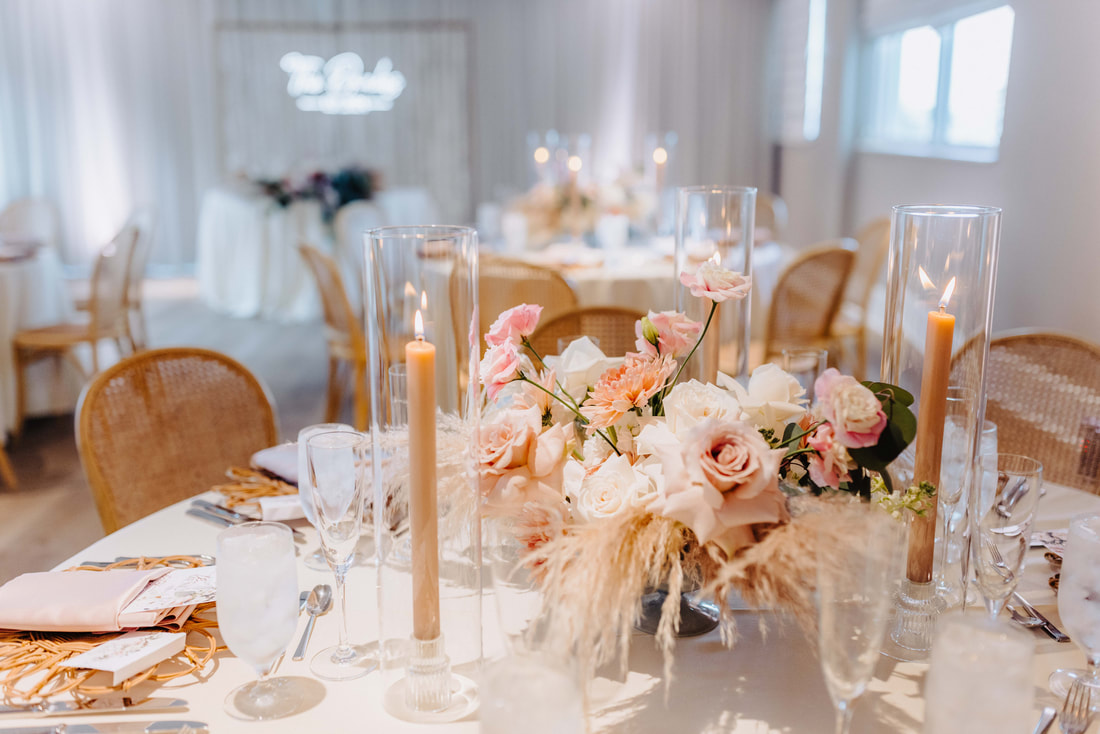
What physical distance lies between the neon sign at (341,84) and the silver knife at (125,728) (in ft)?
25.1

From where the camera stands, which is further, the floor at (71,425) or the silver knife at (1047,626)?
the floor at (71,425)

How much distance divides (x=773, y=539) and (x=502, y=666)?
25 centimetres

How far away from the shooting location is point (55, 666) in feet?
3.14

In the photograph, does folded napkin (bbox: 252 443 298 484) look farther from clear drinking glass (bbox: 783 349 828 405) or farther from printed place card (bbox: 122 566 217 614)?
clear drinking glass (bbox: 783 349 828 405)

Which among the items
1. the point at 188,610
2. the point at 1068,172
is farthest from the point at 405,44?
the point at 188,610

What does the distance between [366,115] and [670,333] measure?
7.53 metres

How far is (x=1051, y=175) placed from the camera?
2939mm

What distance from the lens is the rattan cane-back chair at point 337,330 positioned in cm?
351

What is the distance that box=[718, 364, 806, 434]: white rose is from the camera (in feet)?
3.04

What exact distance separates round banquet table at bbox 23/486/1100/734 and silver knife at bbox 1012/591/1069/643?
0.01 m

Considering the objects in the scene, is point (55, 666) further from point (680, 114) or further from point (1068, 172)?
point (680, 114)

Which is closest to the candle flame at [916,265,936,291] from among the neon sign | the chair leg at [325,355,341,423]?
the chair leg at [325,355,341,423]

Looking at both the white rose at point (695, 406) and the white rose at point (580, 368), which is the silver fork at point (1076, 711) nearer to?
the white rose at point (695, 406)

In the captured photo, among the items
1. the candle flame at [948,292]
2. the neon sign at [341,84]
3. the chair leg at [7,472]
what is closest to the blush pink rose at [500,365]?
the candle flame at [948,292]
